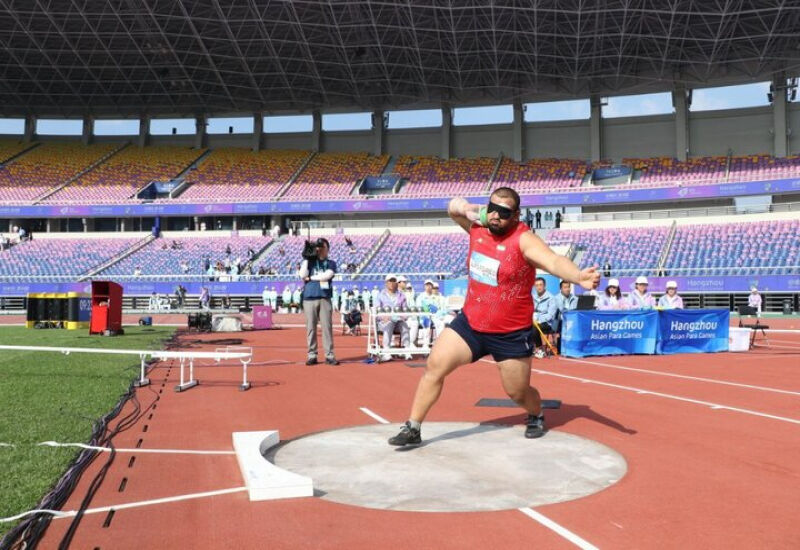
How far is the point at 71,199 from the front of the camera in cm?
5100

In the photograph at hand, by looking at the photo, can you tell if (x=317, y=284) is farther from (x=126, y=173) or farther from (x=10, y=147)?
(x=10, y=147)

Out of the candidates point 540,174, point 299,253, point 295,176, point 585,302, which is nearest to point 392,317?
point 585,302

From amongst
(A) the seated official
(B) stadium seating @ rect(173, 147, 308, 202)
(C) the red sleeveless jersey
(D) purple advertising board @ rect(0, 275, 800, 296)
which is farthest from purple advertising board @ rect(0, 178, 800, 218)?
(C) the red sleeveless jersey

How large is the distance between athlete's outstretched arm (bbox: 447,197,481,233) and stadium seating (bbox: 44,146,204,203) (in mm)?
50030

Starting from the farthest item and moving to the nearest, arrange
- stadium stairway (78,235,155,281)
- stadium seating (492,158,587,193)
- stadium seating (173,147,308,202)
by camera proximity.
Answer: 1. stadium seating (173,147,308,202)
2. stadium seating (492,158,587,193)
3. stadium stairway (78,235,155,281)

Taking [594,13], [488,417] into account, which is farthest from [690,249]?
[488,417]

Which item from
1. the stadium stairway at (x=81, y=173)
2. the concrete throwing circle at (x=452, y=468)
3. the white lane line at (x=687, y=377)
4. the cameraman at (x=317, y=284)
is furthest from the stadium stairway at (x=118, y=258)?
the concrete throwing circle at (x=452, y=468)

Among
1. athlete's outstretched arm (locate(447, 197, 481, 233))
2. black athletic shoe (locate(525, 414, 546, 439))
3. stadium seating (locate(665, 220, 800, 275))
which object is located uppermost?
stadium seating (locate(665, 220, 800, 275))

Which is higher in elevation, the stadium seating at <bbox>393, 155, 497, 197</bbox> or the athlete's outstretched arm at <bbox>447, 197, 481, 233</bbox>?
the stadium seating at <bbox>393, 155, 497, 197</bbox>

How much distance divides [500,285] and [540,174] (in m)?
44.8

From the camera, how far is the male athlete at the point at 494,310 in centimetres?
545

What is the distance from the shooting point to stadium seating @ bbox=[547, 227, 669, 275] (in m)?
37.5

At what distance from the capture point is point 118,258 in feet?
153

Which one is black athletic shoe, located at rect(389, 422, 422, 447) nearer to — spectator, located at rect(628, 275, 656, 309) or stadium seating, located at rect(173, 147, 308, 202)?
spectator, located at rect(628, 275, 656, 309)
